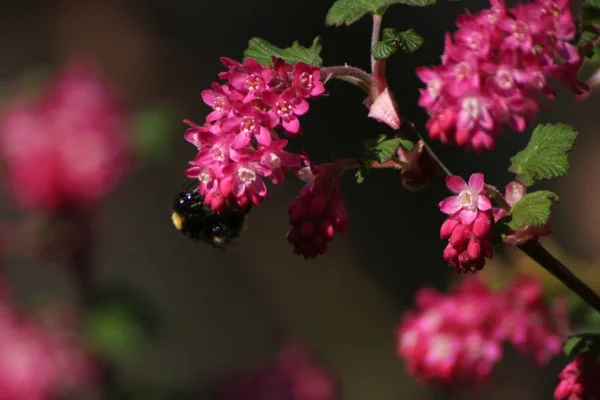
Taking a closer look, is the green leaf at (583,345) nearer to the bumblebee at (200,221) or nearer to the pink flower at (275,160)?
the pink flower at (275,160)

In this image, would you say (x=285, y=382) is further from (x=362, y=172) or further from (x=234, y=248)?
(x=234, y=248)

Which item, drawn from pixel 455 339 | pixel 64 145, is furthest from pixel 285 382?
pixel 455 339

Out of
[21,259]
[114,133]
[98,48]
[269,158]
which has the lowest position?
[21,259]

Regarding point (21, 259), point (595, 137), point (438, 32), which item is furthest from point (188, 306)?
point (595, 137)

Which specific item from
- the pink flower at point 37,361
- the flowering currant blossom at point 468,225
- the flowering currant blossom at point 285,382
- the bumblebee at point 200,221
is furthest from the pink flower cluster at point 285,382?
the flowering currant blossom at point 468,225

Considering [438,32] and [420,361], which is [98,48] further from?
[420,361]

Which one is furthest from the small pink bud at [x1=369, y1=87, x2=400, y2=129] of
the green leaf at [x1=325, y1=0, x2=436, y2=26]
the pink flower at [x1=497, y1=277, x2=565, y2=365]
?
the pink flower at [x1=497, y1=277, x2=565, y2=365]
